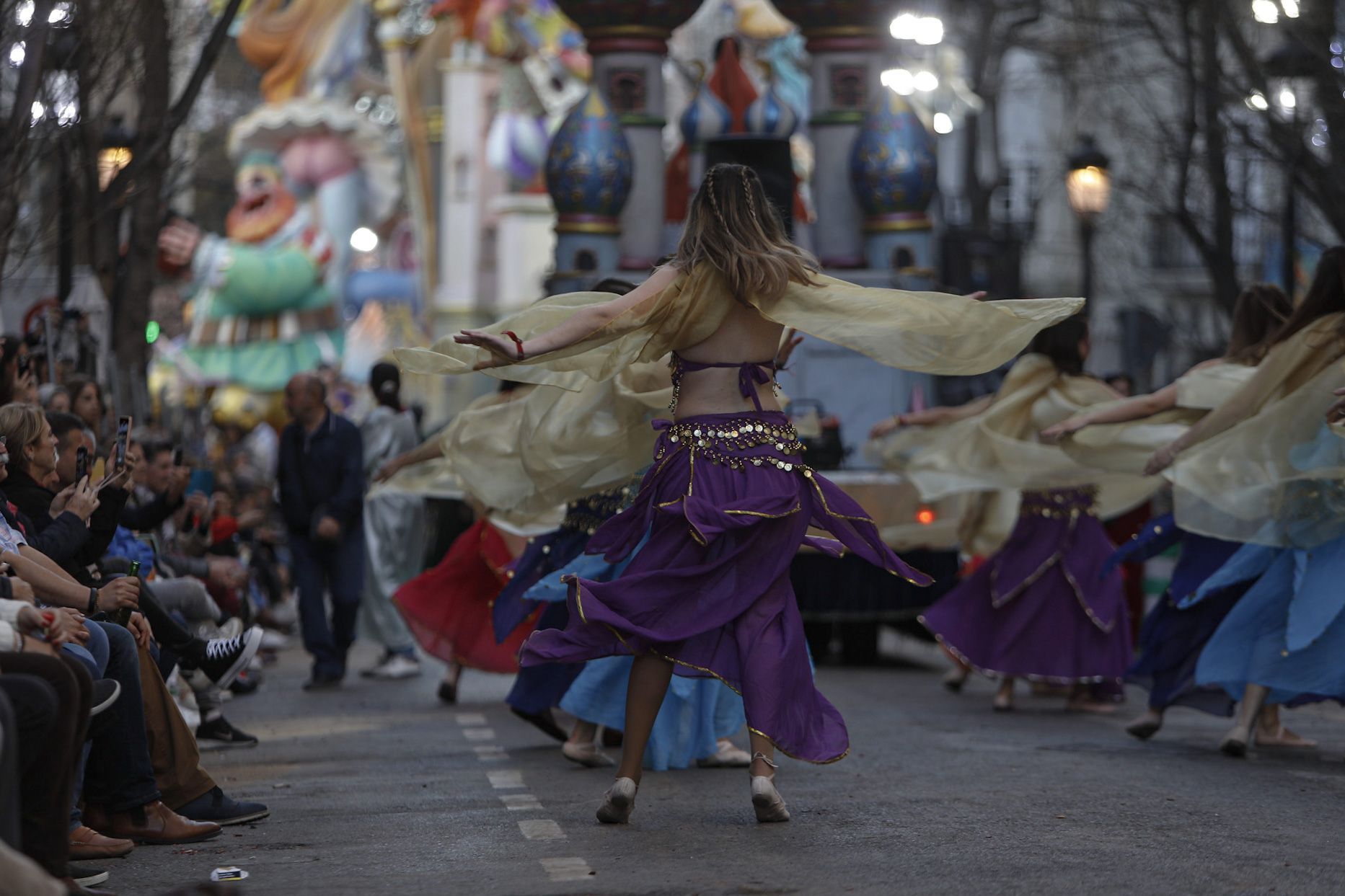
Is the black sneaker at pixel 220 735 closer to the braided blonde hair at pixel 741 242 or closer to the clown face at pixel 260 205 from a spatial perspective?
the braided blonde hair at pixel 741 242

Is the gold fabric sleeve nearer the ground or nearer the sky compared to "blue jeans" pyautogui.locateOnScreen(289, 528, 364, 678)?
nearer the sky

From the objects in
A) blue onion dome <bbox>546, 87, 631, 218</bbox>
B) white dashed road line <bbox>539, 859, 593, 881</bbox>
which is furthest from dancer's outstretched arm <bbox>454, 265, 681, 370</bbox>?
blue onion dome <bbox>546, 87, 631, 218</bbox>

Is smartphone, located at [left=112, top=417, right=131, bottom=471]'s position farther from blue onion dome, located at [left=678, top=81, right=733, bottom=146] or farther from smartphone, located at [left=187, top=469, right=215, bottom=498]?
blue onion dome, located at [left=678, top=81, right=733, bottom=146]

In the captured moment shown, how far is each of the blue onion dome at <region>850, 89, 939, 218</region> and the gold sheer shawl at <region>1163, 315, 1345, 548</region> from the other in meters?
8.33

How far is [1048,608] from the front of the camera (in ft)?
40.0

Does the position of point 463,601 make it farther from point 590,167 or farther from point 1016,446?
point 590,167

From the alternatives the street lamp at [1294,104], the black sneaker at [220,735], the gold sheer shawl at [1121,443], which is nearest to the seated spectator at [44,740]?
the black sneaker at [220,735]

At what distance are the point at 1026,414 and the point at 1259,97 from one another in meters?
7.68

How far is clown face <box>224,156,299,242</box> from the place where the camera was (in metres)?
47.8

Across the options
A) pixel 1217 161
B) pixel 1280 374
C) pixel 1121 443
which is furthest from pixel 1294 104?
pixel 1280 374

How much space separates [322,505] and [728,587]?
716 centimetres

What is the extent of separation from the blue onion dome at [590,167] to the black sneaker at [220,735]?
8.83 m

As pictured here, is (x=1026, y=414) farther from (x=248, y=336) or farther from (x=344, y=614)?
(x=248, y=336)

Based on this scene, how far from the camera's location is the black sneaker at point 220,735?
34.7 ft
